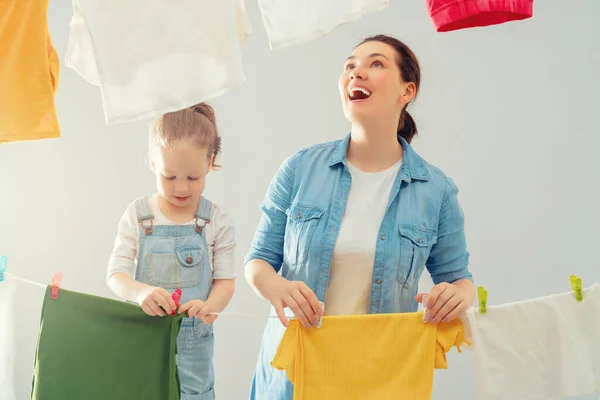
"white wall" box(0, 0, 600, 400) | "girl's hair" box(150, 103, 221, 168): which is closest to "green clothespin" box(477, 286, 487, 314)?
"girl's hair" box(150, 103, 221, 168)

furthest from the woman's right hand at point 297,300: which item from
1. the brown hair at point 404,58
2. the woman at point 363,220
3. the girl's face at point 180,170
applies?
the brown hair at point 404,58

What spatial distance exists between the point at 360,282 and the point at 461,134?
127 centimetres

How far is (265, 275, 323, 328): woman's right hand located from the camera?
1232 mm

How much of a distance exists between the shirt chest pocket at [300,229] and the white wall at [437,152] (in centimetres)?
113

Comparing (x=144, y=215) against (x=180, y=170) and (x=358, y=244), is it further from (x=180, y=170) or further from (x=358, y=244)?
(x=358, y=244)

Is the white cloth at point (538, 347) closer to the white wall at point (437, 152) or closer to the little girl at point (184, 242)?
the little girl at point (184, 242)

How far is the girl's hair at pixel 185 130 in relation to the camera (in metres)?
1.56

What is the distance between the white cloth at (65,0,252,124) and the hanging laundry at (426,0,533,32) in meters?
0.35

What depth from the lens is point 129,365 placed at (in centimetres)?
135

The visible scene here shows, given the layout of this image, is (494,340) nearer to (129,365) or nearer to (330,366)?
(330,366)

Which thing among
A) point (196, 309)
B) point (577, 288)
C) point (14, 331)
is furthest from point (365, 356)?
point (14, 331)

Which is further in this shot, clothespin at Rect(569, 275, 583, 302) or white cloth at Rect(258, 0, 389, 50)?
clothespin at Rect(569, 275, 583, 302)

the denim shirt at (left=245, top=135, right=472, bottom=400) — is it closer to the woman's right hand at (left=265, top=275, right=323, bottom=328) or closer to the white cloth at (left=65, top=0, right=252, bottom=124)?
the woman's right hand at (left=265, top=275, right=323, bottom=328)

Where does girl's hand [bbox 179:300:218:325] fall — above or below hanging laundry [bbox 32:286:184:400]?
above
